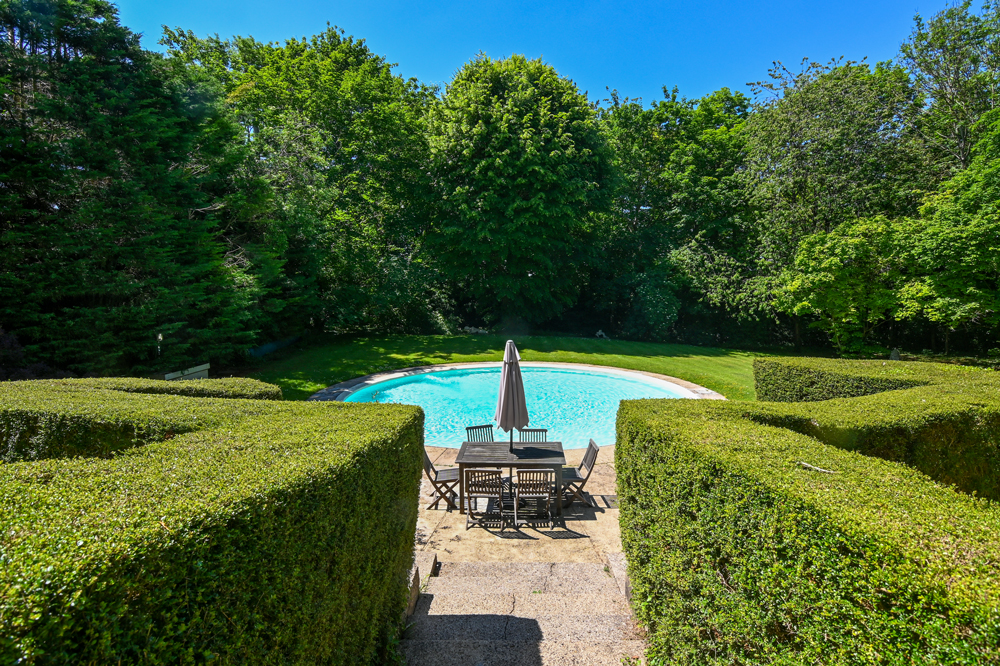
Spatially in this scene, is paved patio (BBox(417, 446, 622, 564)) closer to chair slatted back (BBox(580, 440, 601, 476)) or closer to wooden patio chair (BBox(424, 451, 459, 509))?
wooden patio chair (BBox(424, 451, 459, 509))

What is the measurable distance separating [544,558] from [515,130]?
21045 millimetres

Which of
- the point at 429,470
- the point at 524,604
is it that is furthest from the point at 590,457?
the point at 524,604

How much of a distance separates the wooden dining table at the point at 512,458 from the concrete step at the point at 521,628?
8.09 ft

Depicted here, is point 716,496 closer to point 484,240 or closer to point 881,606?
point 881,606

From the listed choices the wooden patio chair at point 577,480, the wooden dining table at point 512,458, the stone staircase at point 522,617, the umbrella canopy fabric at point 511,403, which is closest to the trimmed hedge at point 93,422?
the stone staircase at point 522,617

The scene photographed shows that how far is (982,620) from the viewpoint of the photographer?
5.44 feet

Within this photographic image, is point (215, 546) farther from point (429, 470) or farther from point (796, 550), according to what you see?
point (429, 470)

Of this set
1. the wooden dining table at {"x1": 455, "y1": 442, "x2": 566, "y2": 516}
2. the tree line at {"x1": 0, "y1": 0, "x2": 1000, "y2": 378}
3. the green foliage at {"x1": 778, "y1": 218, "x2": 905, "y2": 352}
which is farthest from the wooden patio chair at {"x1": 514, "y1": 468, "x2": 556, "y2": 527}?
the green foliage at {"x1": 778, "y1": 218, "x2": 905, "y2": 352}

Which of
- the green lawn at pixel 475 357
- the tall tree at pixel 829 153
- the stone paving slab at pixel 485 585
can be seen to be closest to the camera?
the stone paving slab at pixel 485 585

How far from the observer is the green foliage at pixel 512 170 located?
2192cm

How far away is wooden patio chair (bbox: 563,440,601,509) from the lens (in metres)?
7.17

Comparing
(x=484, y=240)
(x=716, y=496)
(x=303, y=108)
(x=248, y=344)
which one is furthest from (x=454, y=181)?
(x=716, y=496)

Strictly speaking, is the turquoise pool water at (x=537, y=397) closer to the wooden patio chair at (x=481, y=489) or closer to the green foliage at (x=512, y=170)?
the wooden patio chair at (x=481, y=489)

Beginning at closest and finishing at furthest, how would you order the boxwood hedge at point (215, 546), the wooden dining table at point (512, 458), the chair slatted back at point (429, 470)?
the boxwood hedge at point (215, 546) < the wooden dining table at point (512, 458) < the chair slatted back at point (429, 470)
